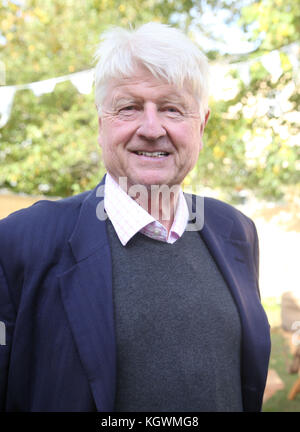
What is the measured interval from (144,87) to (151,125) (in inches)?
5.7

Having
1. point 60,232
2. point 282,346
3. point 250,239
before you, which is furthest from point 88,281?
point 282,346

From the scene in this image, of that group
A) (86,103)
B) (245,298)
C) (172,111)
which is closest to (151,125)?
(172,111)

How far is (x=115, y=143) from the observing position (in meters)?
1.57

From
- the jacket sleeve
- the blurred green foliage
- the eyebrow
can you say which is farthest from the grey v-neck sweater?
the blurred green foliage

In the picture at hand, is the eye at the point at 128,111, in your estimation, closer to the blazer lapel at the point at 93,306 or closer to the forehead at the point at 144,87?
the forehead at the point at 144,87

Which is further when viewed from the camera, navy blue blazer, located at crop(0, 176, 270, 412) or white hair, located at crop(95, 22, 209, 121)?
white hair, located at crop(95, 22, 209, 121)

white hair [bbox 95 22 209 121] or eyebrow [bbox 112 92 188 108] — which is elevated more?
white hair [bbox 95 22 209 121]

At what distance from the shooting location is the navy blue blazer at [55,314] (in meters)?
1.30

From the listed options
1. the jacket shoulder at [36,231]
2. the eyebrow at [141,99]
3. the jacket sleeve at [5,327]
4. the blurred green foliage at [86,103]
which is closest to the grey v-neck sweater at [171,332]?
the jacket shoulder at [36,231]

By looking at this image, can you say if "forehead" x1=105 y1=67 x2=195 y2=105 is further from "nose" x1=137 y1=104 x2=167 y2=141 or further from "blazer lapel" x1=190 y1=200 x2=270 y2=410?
"blazer lapel" x1=190 y1=200 x2=270 y2=410

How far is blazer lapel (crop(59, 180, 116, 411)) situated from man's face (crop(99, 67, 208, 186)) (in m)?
0.28

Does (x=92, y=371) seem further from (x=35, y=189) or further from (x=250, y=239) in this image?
(x=35, y=189)

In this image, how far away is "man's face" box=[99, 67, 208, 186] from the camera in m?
1.53

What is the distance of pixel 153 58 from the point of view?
59.8 inches
